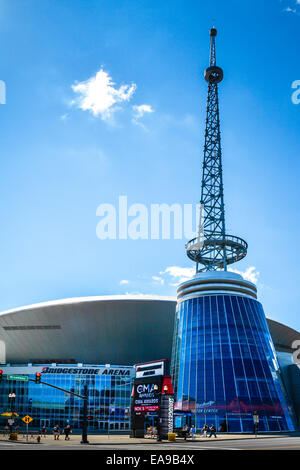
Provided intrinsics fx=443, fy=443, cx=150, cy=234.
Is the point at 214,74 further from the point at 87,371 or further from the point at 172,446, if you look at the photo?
the point at 172,446

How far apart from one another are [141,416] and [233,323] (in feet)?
87.0

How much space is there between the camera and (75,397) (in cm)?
8212

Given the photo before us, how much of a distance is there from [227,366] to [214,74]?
5816 centimetres

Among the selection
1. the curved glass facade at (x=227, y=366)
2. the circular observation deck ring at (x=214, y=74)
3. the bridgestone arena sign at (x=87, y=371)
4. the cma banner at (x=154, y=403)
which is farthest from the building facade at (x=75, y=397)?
the circular observation deck ring at (x=214, y=74)

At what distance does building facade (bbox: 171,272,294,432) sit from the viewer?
62156mm

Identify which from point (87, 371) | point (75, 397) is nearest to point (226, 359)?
point (87, 371)

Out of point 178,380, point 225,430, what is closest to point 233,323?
point 178,380

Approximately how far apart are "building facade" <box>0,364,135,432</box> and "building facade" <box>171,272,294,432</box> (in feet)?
50.4

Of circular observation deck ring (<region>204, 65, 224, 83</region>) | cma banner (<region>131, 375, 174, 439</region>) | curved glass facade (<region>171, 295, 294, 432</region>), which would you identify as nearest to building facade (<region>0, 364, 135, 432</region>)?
curved glass facade (<region>171, 295, 294, 432</region>)

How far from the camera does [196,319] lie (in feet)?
240

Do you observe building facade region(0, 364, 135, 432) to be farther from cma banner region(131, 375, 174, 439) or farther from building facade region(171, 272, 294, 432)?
cma banner region(131, 375, 174, 439)

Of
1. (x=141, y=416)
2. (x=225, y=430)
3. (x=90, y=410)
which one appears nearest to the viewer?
(x=141, y=416)

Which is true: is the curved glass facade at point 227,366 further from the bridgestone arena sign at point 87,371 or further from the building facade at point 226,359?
the bridgestone arena sign at point 87,371
